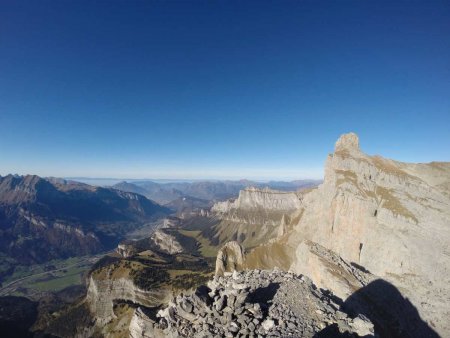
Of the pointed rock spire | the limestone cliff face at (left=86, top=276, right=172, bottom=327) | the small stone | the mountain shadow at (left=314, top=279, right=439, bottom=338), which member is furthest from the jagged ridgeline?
the limestone cliff face at (left=86, top=276, right=172, bottom=327)

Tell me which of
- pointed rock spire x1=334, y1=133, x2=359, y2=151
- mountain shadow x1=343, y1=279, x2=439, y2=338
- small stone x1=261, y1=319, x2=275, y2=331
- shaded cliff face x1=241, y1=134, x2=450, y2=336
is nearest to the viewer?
small stone x1=261, y1=319, x2=275, y2=331

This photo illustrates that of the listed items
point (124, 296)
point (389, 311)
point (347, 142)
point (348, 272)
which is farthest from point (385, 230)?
point (124, 296)

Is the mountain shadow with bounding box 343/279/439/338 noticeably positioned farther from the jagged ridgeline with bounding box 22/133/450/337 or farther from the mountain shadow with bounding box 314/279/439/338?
the jagged ridgeline with bounding box 22/133/450/337

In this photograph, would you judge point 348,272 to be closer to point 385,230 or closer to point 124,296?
point 385,230

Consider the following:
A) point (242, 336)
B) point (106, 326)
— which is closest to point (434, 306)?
point (242, 336)

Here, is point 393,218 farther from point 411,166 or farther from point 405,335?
point 405,335

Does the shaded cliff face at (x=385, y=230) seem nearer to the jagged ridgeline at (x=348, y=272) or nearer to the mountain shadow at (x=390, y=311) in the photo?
the jagged ridgeline at (x=348, y=272)
